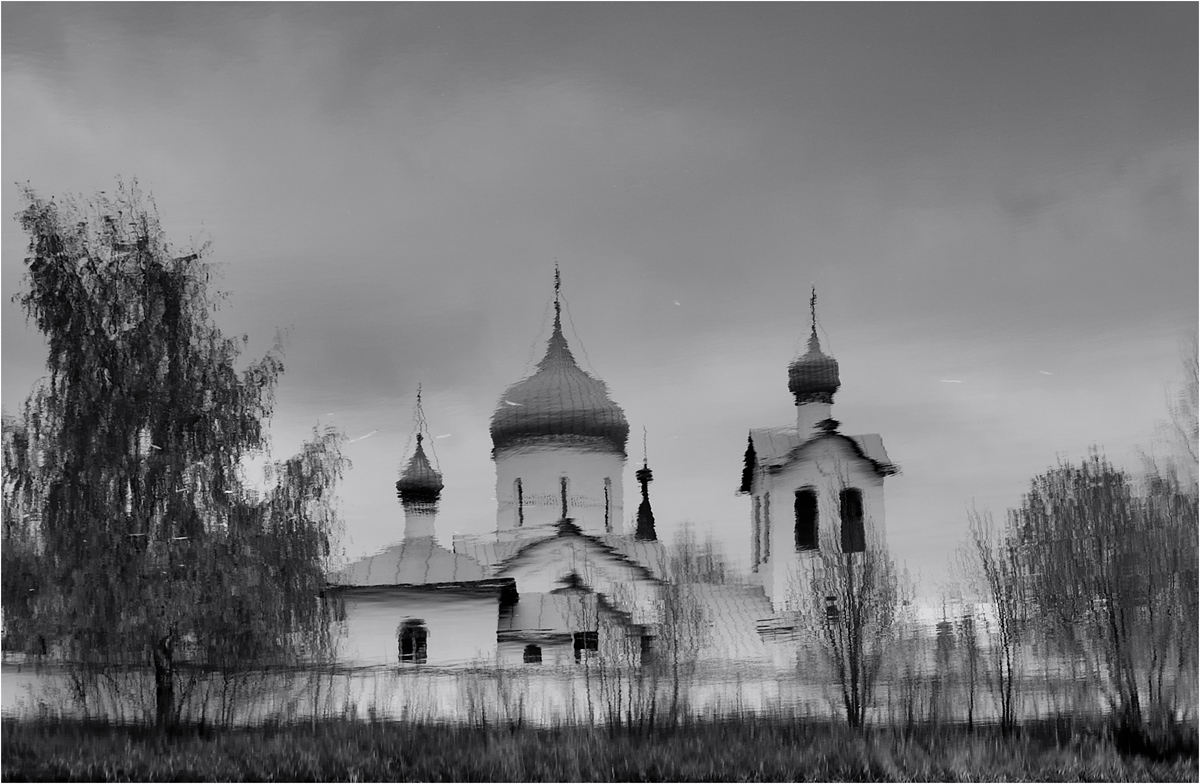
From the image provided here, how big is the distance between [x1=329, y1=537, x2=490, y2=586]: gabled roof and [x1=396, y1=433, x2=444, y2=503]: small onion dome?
2.71 ft

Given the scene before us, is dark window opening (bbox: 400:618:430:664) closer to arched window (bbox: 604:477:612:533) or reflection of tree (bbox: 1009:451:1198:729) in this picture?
arched window (bbox: 604:477:612:533)

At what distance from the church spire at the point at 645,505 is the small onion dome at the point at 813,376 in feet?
4.69

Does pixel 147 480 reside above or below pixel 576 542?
above

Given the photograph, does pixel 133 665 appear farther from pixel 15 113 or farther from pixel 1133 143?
pixel 1133 143

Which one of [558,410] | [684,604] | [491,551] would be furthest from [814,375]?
[491,551]

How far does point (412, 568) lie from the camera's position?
12719 mm

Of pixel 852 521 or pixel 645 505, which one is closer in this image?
pixel 645 505

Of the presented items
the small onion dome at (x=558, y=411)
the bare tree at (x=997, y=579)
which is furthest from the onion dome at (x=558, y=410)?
the bare tree at (x=997, y=579)

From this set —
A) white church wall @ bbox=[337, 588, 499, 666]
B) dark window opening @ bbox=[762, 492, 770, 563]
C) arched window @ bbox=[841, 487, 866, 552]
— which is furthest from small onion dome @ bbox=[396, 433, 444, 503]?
arched window @ bbox=[841, 487, 866, 552]

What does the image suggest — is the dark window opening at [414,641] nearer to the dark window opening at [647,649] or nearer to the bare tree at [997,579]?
the dark window opening at [647,649]

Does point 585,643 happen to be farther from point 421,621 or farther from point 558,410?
point 558,410

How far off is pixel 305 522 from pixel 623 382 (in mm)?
3005

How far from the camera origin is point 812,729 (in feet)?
35.4

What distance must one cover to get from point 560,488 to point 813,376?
422cm
